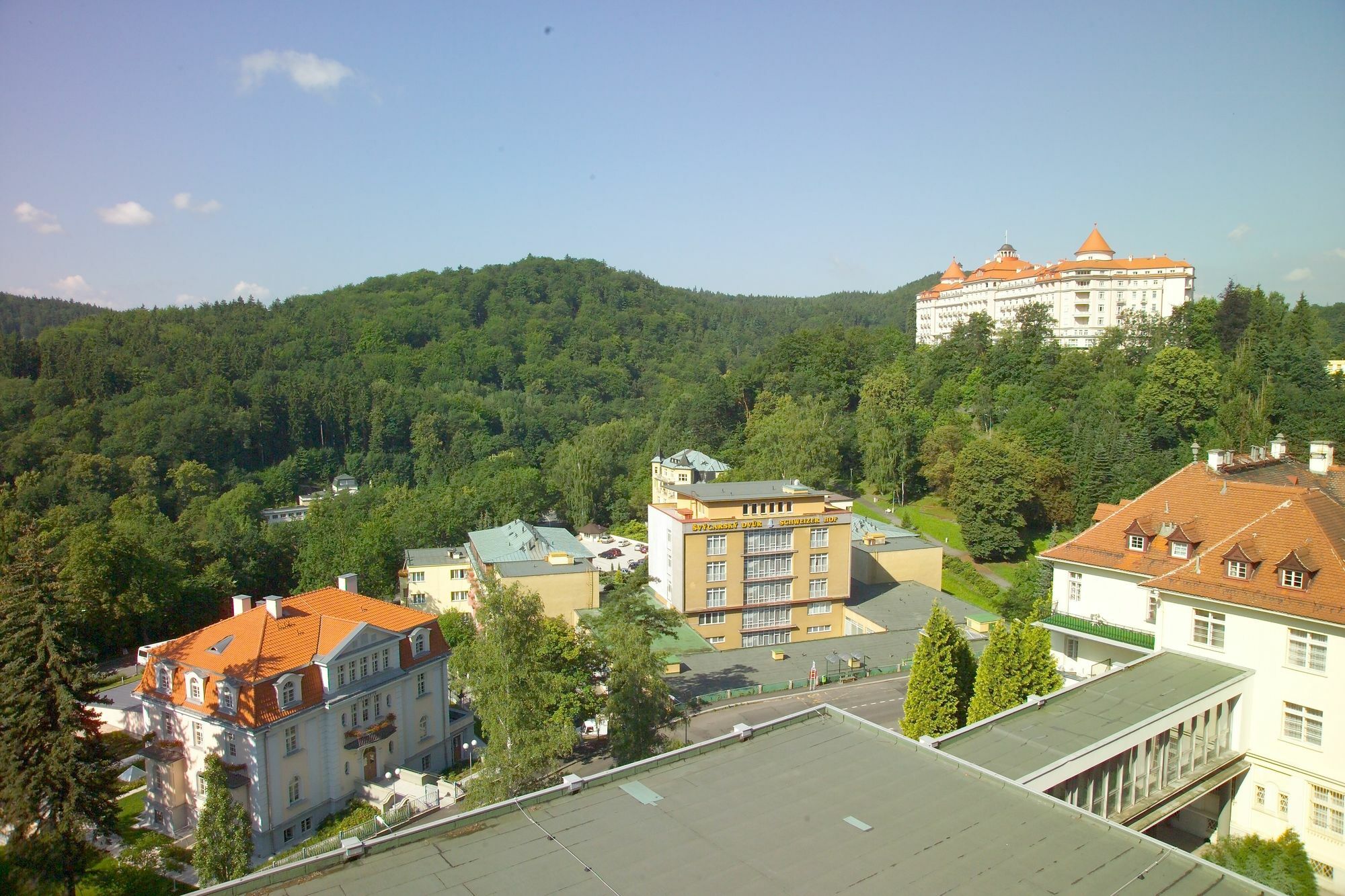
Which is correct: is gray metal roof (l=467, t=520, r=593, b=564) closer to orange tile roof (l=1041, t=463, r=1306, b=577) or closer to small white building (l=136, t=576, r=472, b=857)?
small white building (l=136, t=576, r=472, b=857)

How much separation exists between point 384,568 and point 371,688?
27.2 m

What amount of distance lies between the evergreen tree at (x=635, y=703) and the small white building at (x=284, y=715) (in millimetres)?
6827

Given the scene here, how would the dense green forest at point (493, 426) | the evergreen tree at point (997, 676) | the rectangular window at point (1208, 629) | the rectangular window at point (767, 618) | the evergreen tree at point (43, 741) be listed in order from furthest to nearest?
the dense green forest at point (493, 426), the rectangular window at point (767, 618), the evergreen tree at point (997, 676), the rectangular window at point (1208, 629), the evergreen tree at point (43, 741)

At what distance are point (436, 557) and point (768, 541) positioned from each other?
2041 cm

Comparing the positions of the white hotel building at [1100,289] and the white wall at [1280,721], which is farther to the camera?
the white hotel building at [1100,289]

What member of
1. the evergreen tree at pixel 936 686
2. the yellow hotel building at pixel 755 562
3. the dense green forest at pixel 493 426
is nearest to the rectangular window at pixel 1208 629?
the evergreen tree at pixel 936 686

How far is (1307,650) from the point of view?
53.4 feet

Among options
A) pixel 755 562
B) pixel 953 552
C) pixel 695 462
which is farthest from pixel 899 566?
pixel 695 462

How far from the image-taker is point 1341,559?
16422mm

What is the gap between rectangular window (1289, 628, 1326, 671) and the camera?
52.8 feet

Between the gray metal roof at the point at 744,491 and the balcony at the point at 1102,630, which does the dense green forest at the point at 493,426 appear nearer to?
the gray metal roof at the point at 744,491

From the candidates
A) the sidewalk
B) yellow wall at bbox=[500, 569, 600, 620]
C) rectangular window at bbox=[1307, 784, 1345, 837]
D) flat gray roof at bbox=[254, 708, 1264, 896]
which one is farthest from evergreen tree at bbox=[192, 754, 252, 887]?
the sidewalk

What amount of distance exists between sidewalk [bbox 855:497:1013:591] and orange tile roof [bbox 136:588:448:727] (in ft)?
100

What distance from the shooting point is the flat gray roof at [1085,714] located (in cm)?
1349
